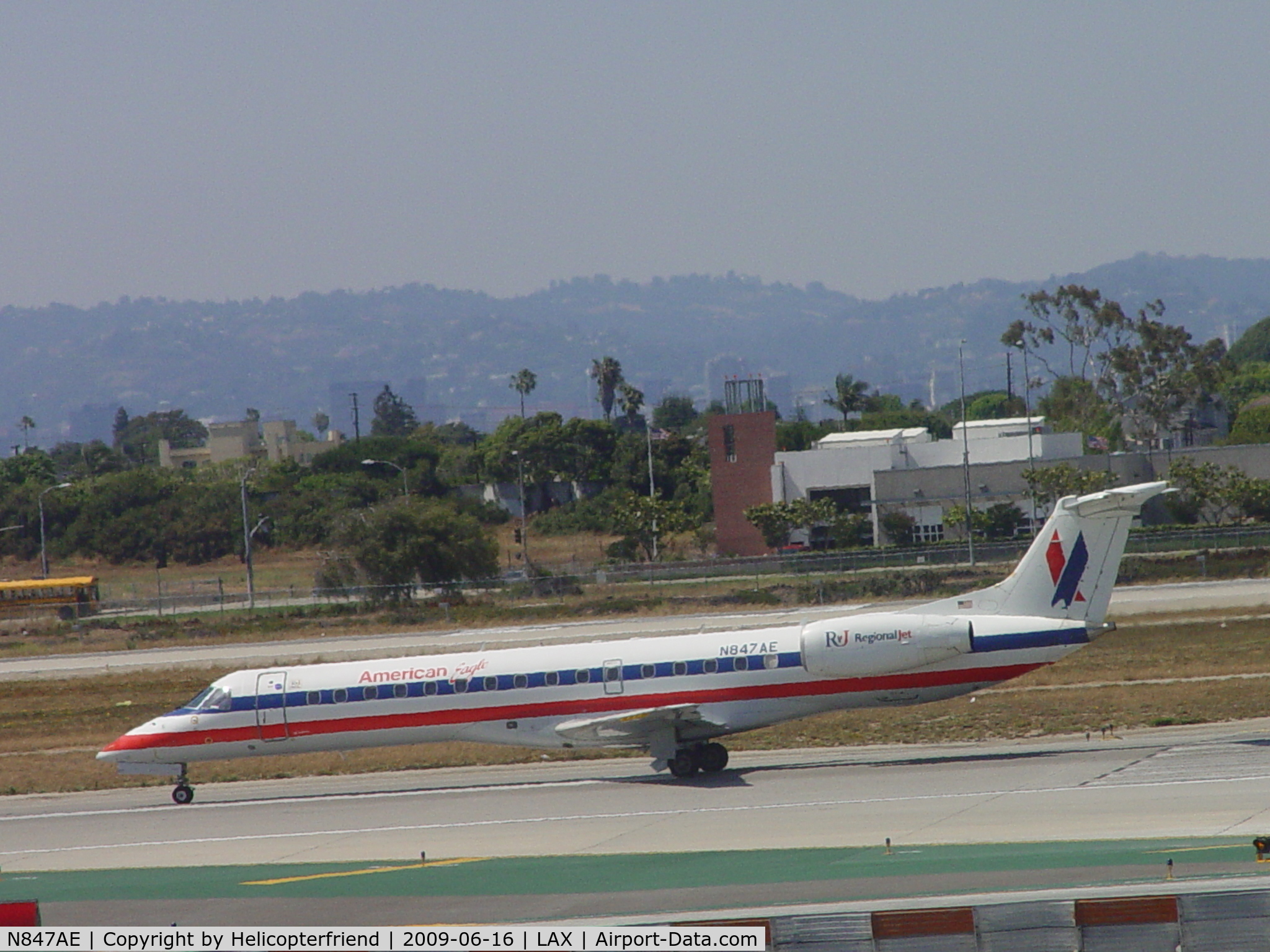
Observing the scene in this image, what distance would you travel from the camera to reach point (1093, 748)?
2744 centimetres

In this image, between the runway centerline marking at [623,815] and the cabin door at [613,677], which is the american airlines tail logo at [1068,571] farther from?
the cabin door at [613,677]

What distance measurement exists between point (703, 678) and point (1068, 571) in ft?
23.3

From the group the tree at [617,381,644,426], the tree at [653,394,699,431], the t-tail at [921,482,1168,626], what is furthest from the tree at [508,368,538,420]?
the t-tail at [921,482,1168,626]

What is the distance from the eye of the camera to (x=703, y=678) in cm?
2795

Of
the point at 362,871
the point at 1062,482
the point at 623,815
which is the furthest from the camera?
the point at 1062,482

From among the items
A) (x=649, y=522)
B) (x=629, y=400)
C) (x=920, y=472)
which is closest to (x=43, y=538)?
(x=649, y=522)

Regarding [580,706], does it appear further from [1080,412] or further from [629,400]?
[629,400]

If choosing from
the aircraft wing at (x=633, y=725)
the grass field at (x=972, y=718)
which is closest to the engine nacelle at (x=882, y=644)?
the aircraft wing at (x=633, y=725)

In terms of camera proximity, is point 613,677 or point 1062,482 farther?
point 1062,482

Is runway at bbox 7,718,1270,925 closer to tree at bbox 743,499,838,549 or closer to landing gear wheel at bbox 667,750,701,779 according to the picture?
landing gear wheel at bbox 667,750,701,779

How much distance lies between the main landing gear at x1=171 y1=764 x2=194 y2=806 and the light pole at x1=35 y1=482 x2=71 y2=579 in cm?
4739

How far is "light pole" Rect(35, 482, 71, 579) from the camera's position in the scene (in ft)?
272

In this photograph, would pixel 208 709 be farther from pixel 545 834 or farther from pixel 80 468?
pixel 80 468

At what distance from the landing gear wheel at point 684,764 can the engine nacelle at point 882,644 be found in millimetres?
2845
